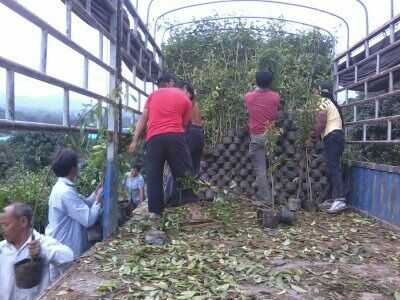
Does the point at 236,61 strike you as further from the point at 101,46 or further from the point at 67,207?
the point at 67,207

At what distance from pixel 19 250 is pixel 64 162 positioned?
32.6 inches

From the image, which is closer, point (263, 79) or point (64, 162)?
point (64, 162)

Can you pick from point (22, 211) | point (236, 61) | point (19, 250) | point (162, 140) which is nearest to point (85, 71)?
point (162, 140)

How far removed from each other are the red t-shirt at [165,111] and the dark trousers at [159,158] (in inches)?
2.8

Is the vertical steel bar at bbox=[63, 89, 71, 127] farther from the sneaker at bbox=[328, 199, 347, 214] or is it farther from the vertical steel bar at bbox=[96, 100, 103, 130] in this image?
the sneaker at bbox=[328, 199, 347, 214]

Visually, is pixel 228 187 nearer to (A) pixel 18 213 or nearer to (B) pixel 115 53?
(B) pixel 115 53

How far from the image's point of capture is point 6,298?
9.90ft

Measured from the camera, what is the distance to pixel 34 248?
117 inches

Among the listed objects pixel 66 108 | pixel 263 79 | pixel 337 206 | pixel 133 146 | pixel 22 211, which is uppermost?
pixel 263 79

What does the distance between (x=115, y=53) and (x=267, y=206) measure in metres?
2.49


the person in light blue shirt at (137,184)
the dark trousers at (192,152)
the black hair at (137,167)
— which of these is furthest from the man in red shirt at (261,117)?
the person in light blue shirt at (137,184)

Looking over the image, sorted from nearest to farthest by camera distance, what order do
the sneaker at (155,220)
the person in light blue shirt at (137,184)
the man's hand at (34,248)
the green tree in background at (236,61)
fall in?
the man's hand at (34,248) → the sneaker at (155,220) → the green tree in background at (236,61) → the person in light blue shirt at (137,184)

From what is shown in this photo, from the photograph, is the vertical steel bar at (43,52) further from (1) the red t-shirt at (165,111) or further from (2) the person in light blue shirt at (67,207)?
(1) the red t-shirt at (165,111)

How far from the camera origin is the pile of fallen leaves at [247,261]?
10.2ft
